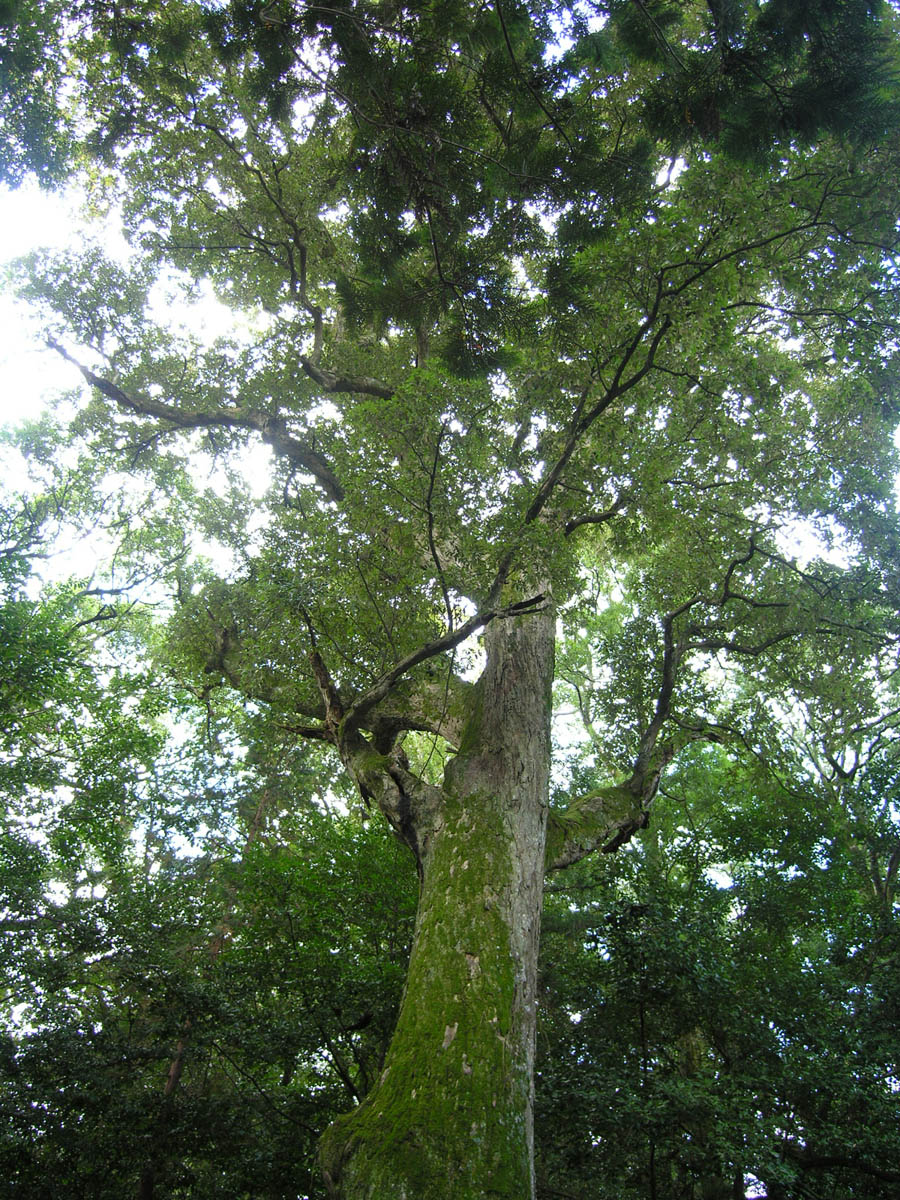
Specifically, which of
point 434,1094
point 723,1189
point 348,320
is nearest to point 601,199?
point 348,320

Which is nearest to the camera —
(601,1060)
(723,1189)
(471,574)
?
(471,574)

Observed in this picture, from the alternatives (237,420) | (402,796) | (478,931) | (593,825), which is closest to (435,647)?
(402,796)

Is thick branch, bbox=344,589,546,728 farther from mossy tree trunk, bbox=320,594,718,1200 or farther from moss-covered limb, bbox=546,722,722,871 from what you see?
moss-covered limb, bbox=546,722,722,871

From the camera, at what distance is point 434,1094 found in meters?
3.09

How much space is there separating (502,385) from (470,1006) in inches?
193

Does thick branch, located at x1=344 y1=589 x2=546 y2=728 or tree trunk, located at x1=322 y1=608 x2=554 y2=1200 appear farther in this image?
thick branch, located at x1=344 y1=589 x2=546 y2=728

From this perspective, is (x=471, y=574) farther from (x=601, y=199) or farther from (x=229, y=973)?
(x=229, y=973)

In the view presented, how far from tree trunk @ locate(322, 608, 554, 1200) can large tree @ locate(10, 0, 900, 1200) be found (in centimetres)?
2

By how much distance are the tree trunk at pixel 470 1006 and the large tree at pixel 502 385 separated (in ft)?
0.07

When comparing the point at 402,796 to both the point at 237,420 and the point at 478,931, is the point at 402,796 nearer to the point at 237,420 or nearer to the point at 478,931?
the point at 478,931

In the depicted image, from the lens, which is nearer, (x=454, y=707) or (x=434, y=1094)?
(x=434, y=1094)

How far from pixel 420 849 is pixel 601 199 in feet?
15.6

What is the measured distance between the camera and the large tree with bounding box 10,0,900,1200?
3.56 meters

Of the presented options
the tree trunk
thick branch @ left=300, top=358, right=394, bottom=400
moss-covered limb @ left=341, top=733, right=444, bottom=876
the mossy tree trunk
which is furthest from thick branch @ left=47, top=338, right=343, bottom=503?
the tree trunk
